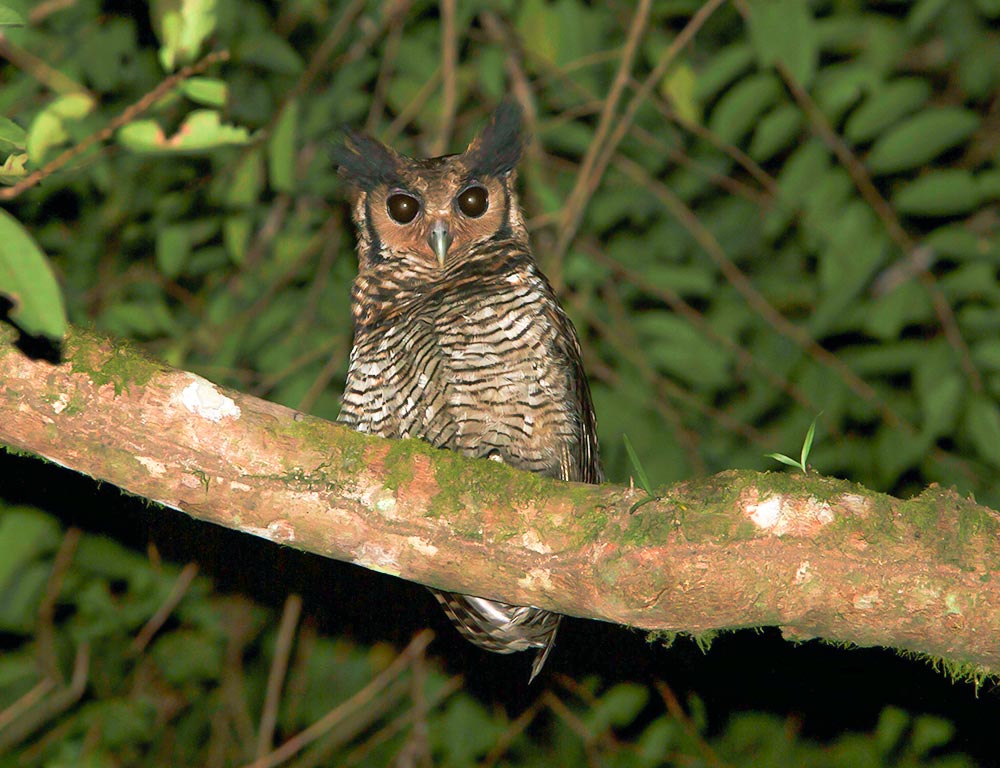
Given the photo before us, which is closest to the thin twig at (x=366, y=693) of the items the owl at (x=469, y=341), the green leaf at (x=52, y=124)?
the owl at (x=469, y=341)

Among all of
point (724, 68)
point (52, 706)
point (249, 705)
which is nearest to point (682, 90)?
point (724, 68)

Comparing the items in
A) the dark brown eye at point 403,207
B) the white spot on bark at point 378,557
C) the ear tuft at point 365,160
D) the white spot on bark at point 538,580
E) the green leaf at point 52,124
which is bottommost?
the white spot on bark at point 378,557

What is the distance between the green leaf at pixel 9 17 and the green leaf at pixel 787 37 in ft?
7.77

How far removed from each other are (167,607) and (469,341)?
163cm

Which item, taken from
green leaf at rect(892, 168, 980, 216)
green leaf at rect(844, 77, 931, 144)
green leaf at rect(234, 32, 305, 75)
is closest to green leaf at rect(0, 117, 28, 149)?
green leaf at rect(234, 32, 305, 75)

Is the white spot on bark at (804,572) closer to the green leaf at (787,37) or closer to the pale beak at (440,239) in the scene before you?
the pale beak at (440,239)

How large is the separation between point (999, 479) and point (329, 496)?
8.34ft

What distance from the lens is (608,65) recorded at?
13.4 ft

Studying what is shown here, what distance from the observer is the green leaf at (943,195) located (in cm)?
330

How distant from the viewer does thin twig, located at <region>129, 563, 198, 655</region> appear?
339cm

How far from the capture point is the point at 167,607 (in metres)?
3.45

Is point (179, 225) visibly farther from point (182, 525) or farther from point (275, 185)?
point (182, 525)

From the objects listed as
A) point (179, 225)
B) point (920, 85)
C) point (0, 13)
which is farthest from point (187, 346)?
point (920, 85)

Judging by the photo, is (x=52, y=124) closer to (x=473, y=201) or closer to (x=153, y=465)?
(x=153, y=465)
